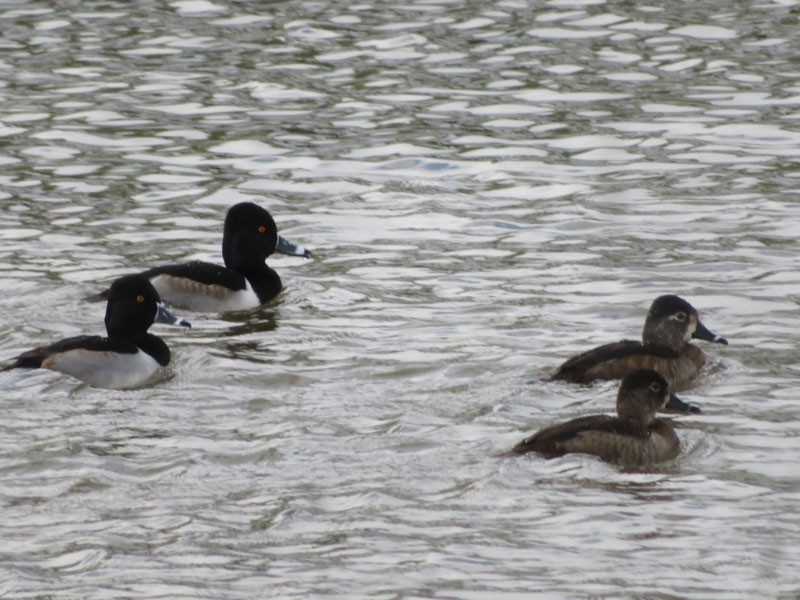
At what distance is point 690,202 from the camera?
1439 centimetres

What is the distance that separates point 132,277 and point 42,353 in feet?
3.15

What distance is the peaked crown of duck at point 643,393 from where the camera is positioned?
9.14 meters

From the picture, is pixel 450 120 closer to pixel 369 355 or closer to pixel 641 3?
pixel 641 3

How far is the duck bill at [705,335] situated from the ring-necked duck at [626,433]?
1544 mm

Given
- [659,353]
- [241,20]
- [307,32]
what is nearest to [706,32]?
[307,32]

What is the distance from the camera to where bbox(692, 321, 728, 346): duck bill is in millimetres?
10719

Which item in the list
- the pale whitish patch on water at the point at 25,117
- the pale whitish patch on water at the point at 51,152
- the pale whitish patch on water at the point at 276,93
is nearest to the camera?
the pale whitish patch on water at the point at 51,152

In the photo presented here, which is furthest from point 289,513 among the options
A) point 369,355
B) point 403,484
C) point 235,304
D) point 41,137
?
point 41,137

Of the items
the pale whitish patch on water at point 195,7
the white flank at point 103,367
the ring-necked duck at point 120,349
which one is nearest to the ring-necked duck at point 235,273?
the ring-necked duck at point 120,349

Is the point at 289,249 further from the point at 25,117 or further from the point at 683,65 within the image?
the point at 683,65

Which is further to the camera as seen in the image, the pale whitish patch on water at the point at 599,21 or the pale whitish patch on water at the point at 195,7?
the pale whitish patch on water at the point at 195,7

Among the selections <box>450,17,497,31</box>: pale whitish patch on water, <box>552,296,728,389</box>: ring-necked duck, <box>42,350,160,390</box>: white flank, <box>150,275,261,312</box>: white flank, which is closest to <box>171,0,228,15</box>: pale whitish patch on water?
<box>450,17,497,31</box>: pale whitish patch on water

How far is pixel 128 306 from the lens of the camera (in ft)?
37.1

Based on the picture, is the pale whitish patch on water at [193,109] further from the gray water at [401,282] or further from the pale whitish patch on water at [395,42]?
the pale whitish patch on water at [395,42]
